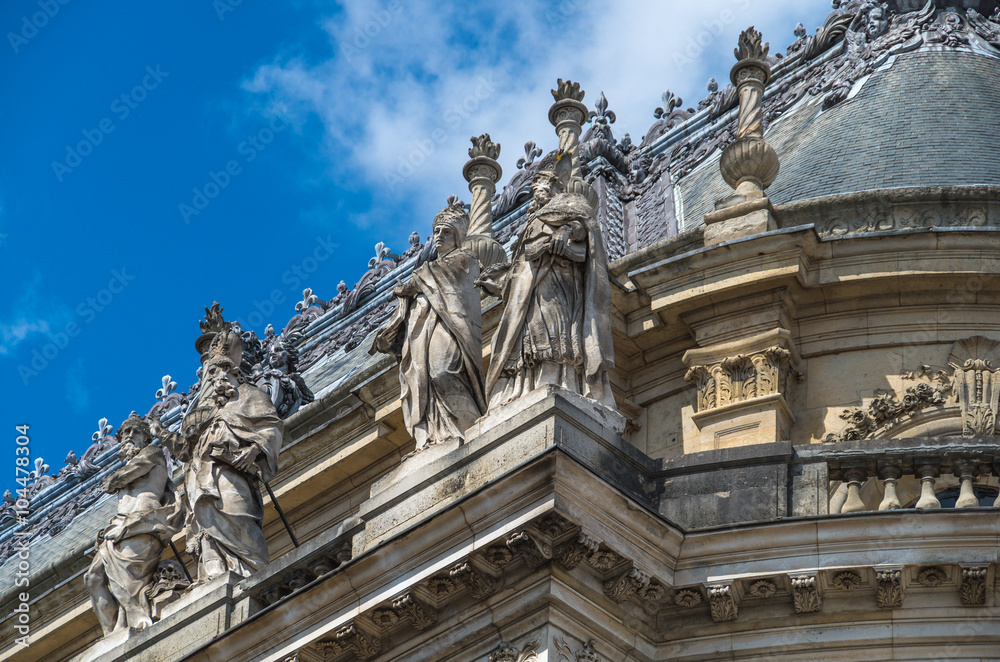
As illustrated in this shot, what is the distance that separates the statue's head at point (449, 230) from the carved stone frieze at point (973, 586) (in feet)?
20.9

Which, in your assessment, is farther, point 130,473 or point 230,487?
point 130,473

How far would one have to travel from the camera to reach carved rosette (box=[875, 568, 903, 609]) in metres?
17.4

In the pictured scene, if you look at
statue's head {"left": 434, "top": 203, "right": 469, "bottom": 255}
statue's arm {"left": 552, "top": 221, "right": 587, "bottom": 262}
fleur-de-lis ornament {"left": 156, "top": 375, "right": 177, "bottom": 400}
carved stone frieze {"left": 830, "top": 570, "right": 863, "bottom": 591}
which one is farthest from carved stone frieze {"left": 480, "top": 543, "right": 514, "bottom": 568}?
fleur-de-lis ornament {"left": 156, "top": 375, "right": 177, "bottom": 400}

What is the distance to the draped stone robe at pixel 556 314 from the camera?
62.4 ft

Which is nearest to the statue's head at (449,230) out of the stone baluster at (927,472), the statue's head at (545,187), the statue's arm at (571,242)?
the statue's head at (545,187)

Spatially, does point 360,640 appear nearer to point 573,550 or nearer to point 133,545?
point 573,550

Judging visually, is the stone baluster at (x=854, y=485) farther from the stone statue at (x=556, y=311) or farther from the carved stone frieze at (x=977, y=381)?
the carved stone frieze at (x=977, y=381)

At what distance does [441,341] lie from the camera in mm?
20344

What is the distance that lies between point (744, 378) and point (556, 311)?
5.60m

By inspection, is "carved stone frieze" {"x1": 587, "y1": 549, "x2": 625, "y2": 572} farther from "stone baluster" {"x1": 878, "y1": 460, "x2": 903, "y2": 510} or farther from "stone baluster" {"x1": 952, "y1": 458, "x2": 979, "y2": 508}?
"stone baluster" {"x1": 952, "y1": 458, "x2": 979, "y2": 508}

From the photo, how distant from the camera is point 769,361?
2441 centimetres

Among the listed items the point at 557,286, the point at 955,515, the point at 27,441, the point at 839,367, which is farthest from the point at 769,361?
the point at 27,441

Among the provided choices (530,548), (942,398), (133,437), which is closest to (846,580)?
(530,548)

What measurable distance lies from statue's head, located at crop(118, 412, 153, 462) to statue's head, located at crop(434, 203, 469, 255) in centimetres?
492
